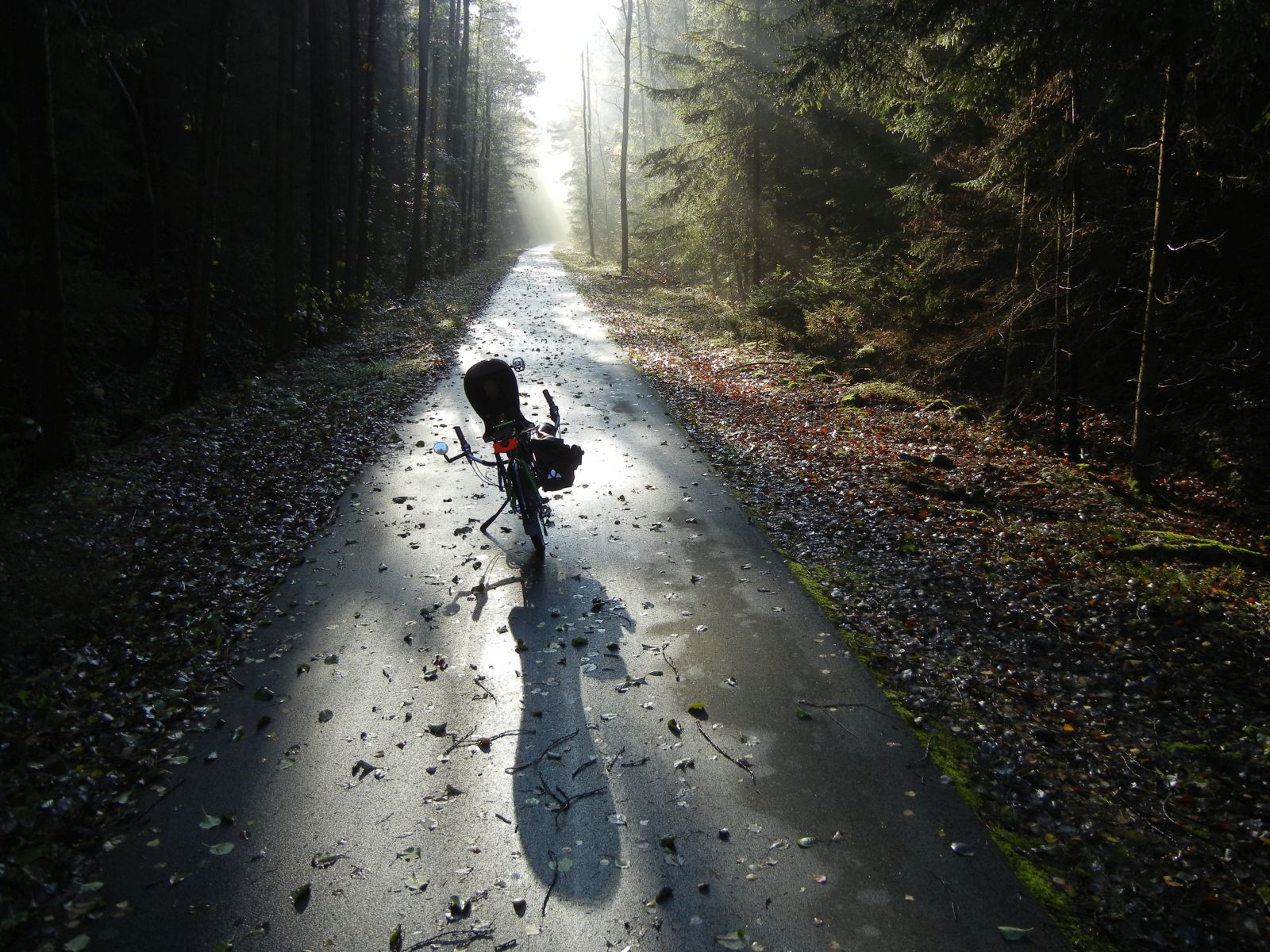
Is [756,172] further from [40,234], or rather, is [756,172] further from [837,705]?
[837,705]

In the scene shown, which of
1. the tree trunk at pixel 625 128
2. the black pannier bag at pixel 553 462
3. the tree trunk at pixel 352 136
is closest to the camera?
the black pannier bag at pixel 553 462

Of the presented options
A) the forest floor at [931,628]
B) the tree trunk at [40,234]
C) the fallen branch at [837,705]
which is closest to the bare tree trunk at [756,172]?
the forest floor at [931,628]

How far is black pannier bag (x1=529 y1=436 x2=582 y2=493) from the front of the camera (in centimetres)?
793

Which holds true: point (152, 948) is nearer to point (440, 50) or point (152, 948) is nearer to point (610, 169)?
point (440, 50)

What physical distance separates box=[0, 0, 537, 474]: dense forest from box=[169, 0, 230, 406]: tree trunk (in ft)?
0.10

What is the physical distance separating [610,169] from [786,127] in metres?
55.8

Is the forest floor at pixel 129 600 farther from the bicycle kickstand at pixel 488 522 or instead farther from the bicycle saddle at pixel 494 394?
the bicycle saddle at pixel 494 394

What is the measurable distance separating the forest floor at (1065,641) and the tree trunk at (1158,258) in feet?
2.22

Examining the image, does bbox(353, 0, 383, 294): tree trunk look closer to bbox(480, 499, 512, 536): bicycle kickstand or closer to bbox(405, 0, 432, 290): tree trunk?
bbox(405, 0, 432, 290): tree trunk

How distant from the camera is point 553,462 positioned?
7969 millimetres

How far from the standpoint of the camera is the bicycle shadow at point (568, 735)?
3.89m

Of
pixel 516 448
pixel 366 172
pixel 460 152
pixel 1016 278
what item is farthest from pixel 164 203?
pixel 460 152

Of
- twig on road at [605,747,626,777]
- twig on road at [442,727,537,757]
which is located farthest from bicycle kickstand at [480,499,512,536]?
twig on road at [605,747,626,777]

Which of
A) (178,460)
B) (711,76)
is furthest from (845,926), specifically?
(711,76)
